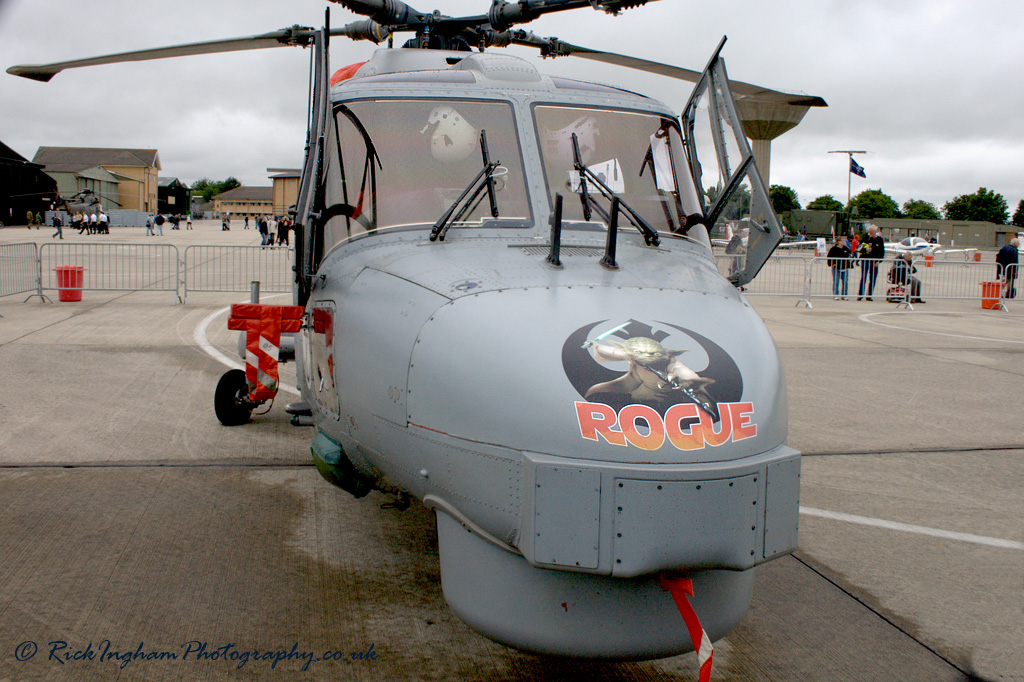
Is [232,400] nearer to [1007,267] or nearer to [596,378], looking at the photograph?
[596,378]

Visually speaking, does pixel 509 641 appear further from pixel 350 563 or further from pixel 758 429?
pixel 350 563

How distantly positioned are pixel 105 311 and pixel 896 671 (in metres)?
13.5

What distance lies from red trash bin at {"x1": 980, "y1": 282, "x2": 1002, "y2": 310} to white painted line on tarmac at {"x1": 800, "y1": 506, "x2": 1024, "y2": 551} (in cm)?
1579

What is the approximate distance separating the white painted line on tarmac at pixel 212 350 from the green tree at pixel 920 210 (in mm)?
160185

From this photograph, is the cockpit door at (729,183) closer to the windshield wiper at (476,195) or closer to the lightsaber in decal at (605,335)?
the windshield wiper at (476,195)

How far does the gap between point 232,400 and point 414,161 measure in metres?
3.56

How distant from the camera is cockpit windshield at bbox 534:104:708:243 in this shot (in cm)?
398

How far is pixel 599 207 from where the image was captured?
3883 mm

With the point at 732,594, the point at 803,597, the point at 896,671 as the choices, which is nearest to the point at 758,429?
the point at 732,594

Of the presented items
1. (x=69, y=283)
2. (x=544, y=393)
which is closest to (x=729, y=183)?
(x=544, y=393)

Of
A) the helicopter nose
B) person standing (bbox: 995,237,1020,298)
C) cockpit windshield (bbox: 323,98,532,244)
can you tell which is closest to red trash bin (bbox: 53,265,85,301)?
cockpit windshield (bbox: 323,98,532,244)

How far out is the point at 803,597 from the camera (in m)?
3.95

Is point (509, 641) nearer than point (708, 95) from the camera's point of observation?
Yes

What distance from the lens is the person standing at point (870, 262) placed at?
1891 centimetres
